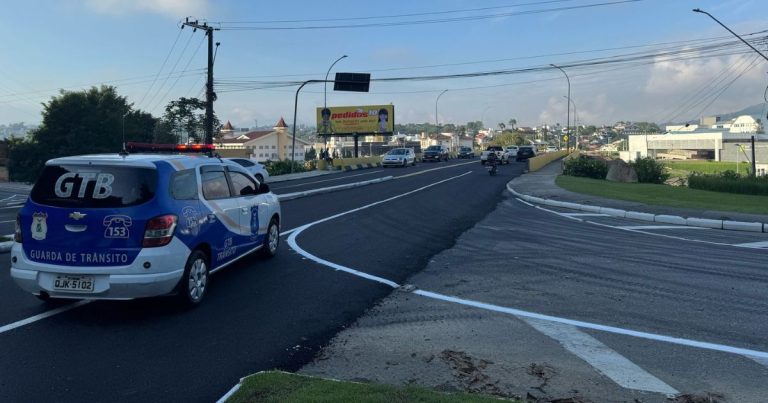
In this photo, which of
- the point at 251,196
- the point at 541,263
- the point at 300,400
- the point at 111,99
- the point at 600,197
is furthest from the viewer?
the point at 111,99

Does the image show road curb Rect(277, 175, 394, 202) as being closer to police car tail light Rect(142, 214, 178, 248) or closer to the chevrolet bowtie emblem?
police car tail light Rect(142, 214, 178, 248)

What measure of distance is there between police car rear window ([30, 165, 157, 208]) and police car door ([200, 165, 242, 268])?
0.93 metres

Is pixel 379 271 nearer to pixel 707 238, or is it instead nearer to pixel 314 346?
pixel 314 346

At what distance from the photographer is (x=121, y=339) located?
5457mm

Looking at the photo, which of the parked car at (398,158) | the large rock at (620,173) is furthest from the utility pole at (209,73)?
the large rock at (620,173)

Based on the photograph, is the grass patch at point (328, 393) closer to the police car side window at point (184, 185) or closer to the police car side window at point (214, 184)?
the police car side window at point (184, 185)

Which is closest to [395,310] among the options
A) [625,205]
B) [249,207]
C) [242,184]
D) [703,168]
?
[249,207]

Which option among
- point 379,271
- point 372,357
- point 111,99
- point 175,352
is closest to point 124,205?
point 175,352

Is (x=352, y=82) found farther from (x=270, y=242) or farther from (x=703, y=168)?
(x=703, y=168)

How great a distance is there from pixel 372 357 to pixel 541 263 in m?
5.01

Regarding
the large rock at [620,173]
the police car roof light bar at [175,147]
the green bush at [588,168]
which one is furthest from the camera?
the green bush at [588,168]

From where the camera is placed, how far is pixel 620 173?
98.5 ft

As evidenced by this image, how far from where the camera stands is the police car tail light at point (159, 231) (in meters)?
5.88

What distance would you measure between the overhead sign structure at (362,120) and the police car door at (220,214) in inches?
2229
